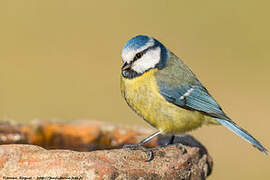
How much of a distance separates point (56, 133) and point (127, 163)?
1024 millimetres

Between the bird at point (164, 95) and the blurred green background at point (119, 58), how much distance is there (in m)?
3.01

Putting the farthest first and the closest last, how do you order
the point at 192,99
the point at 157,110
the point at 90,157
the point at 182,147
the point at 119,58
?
the point at 119,58
the point at 192,99
the point at 157,110
the point at 182,147
the point at 90,157

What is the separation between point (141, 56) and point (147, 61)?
0.08m

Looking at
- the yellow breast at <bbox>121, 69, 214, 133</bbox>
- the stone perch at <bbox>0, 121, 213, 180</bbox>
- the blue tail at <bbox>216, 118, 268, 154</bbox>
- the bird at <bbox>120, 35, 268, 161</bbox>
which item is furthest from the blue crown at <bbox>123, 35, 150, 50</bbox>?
the blue tail at <bbox>216, 118, 268, 154</bbox>

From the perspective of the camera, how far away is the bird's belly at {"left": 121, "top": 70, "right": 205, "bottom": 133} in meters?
3.25

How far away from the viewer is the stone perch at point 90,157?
2.39 m

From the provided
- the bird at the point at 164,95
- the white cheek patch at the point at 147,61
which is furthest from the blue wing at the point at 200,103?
the white cheek patch at the point at 147,61

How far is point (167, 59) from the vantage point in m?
3.58

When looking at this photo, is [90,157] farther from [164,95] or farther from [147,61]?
[147,61]

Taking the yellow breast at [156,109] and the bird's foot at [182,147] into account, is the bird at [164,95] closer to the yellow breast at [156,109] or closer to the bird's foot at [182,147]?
the yellow breast at [156,109]

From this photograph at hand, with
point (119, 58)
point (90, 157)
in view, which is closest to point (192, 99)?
point (90, 157)

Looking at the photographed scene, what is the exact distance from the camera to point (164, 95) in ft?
10.8

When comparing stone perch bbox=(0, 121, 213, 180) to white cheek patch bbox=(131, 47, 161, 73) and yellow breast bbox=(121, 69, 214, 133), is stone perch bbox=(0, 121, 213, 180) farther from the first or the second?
white cheek patch bbox=(131, 47, 161, 73)

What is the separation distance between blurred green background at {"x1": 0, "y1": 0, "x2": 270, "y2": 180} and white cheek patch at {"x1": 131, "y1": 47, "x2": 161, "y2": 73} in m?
3.13
